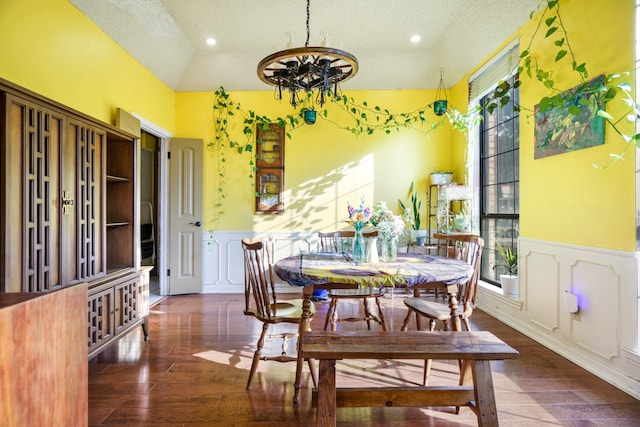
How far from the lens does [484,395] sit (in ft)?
5.08

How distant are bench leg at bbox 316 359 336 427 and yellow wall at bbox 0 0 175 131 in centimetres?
253

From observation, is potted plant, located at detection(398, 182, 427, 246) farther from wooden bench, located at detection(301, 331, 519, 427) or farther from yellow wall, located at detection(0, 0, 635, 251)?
wooden bench, located at detection(301, 331, 519, 427)

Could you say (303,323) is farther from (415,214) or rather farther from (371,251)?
(415,214)

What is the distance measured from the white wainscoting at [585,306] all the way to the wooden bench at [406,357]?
1121mm

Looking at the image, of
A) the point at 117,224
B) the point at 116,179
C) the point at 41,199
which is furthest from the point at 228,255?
the point at 41,199

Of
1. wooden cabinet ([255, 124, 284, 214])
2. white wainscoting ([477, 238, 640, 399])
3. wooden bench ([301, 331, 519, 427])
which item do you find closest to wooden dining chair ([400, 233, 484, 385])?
wooden bench ([301, 331, 519, 427])

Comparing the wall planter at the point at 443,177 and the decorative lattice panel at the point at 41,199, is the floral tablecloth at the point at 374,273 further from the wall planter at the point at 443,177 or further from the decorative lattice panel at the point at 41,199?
the wall planter at the point at 443,177

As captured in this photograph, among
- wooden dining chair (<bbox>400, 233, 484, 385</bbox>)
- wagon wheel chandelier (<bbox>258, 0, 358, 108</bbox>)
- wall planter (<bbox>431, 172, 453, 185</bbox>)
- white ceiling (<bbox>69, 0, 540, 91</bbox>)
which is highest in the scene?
white ceiling (<bbox>69, 0, 540, 91</bbox>)

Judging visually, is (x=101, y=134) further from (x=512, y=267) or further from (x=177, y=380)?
(x=512, y=267)

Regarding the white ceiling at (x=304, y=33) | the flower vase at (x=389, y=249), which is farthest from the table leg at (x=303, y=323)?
the white ceiling at (x=304, y=33)

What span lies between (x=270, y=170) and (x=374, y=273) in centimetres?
305

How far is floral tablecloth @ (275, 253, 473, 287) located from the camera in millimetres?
1953

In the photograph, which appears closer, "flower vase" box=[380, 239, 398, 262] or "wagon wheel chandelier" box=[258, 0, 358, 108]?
"wagon wheel chandelier" box=[258, 0, 358, 108]

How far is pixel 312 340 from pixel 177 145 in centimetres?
375
